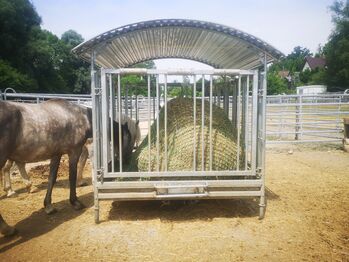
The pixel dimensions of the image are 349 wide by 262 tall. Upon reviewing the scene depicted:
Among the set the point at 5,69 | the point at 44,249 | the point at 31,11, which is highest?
the point at 31,11

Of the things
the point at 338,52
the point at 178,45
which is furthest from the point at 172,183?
the point at 338,52

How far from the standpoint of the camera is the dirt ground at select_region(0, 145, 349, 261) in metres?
3.64

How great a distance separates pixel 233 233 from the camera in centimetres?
416

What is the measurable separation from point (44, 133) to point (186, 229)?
8.12 ft

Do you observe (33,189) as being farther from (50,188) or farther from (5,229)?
(5,229)

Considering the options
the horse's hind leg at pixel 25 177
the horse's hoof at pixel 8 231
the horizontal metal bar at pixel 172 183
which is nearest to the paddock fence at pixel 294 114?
the horizontal metal bar at pixel 172 183

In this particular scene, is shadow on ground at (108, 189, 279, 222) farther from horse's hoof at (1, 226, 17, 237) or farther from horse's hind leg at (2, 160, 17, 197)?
horse's hind leg at (2, 160, 17, 197)

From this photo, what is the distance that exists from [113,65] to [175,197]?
3.18 metres

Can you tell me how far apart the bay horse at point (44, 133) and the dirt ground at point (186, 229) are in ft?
1.55

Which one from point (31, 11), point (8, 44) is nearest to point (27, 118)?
point (8, 44)

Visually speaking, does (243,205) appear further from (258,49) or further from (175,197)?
(258,49)

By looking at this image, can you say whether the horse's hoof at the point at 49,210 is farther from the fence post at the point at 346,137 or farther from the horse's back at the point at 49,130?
the fence post at the point at 346,137

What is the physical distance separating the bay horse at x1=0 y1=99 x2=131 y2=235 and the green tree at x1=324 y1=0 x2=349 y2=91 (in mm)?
45898

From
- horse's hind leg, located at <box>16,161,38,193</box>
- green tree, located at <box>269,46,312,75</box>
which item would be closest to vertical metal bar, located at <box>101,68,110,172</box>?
horse's hind leg, located at <box>16,161,38,193</box>
